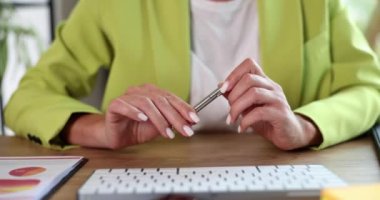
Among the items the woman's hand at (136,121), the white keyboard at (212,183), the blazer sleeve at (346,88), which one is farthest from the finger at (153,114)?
the blazer sleeve at (346,88)

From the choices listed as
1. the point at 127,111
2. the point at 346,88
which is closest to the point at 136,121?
the point at 127,111

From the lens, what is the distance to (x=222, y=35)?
1048 millimetres

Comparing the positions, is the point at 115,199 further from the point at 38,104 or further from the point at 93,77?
the point at 93,77

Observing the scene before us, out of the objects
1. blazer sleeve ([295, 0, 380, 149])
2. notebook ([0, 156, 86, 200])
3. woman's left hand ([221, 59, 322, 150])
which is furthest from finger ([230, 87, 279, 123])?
notebook ([0, 156, 86, 200])

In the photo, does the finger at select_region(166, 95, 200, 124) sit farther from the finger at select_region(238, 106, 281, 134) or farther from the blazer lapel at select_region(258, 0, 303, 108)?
the blazer lapel at select_region(258, 0, 303, 108)

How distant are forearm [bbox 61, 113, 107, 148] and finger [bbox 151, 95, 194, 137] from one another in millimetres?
138

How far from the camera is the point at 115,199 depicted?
1.76ft

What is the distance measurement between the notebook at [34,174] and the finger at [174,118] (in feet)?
0.43

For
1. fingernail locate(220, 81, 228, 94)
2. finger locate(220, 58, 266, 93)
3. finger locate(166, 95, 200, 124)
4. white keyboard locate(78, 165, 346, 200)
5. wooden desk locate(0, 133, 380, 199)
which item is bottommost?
wooden desk locate(0, 133, 380, 199)

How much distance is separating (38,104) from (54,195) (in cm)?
38

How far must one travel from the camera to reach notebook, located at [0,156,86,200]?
0.58 m

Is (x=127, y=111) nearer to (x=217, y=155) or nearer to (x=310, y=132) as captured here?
(x=217, y=155)

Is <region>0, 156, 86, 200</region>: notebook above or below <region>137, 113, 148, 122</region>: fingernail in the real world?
below

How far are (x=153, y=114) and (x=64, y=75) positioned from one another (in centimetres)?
36
